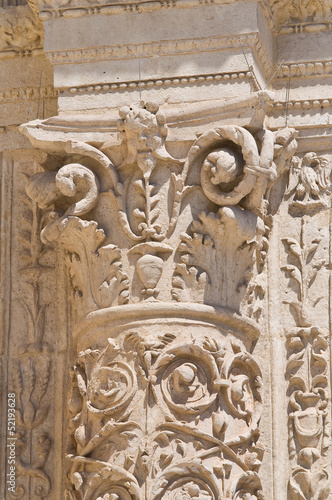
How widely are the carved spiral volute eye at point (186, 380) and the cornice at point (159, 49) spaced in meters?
1.37

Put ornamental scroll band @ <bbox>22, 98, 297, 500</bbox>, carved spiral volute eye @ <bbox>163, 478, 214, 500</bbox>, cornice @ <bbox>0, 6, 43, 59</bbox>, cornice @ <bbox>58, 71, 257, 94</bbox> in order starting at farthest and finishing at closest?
1. cornice @ <bbox>0, 6, 43, 59</bbox>
2. cornice @ <bbox>58, 71, 257, 94</bbox>
3. ornamental scroll band @ <bbox>22, 98, 297, 500</bbox>
4. carved spiral volute eye @ <bbox>163, 478, 214, 500</bbox>

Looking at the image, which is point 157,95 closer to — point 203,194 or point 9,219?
point 203,194

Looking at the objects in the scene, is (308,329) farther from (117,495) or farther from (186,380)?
(117,495)

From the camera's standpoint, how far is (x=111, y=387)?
663cm

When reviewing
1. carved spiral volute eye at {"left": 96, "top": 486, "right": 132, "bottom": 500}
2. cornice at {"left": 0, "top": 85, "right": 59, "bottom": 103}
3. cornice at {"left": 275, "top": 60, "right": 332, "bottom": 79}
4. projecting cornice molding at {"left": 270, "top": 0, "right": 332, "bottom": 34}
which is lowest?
carved spiral volute eye at {"left": 96, "top": 486, "right": 132, "bottom": 500}

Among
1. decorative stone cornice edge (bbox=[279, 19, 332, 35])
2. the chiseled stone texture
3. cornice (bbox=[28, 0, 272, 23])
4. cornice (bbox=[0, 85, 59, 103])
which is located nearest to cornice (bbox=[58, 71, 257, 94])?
the chiseled stone texture

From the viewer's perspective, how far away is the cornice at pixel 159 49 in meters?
6.98

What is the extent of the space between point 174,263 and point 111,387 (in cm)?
61

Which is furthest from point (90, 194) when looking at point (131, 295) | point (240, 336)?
point (240, 336)

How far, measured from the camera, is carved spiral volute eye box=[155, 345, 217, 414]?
6.57 meters

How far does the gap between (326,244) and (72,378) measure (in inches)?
51.8

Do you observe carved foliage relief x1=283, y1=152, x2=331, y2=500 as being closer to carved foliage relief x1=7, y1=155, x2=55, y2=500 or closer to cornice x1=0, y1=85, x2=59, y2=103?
carved foliage relief x1=7, y1=155, x2=55, y2=500

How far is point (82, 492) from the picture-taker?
6.59 meters

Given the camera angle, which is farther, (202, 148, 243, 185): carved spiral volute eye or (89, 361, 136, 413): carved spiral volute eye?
(202, 148, 243, 185): carved spiral volute eye
